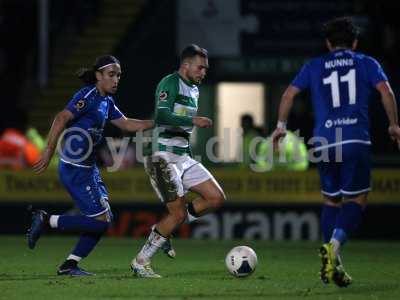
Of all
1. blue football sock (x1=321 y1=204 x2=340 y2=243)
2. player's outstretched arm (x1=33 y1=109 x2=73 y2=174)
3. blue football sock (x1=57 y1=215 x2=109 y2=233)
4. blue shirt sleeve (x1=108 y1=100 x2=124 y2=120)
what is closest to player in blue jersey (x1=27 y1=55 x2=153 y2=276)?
blue football sock (x1=57 y1=215 x2=109 y2=233)

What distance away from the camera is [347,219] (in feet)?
28.6

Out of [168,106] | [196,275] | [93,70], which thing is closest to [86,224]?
[196,275]

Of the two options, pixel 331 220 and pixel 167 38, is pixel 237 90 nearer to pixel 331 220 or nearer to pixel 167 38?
pixel 167 38

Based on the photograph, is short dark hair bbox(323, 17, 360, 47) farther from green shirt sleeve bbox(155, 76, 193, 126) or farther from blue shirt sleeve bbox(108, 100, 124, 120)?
blue shirt sleeve bbox(108, 100, 124, 120)

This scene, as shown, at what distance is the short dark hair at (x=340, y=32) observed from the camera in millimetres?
8805

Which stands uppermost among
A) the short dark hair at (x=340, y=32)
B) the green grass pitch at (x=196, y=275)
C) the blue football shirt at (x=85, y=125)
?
the short dark hair at (x=340, y=32)

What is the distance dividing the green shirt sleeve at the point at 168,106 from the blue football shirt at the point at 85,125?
499 mm

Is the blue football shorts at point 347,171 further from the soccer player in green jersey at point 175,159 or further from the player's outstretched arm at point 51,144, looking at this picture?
the player's outstretched arm at point 51,144

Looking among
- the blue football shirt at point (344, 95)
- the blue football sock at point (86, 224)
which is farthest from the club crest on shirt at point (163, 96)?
the blue football shirt at point (344, 95)

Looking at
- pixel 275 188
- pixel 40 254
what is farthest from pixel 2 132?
pixel 40 254

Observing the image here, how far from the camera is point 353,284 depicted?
917 cm

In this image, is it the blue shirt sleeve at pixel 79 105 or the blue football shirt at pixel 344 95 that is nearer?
the blue football shirt at pixel 344 95

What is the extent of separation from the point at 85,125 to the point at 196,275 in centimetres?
157

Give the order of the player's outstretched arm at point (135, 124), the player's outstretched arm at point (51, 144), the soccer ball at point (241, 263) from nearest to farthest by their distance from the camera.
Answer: the player's outstretched arm at point (51, 144) → the soccer ball at point (241, 263) → the player's outstretched arm at point (135, 124)
